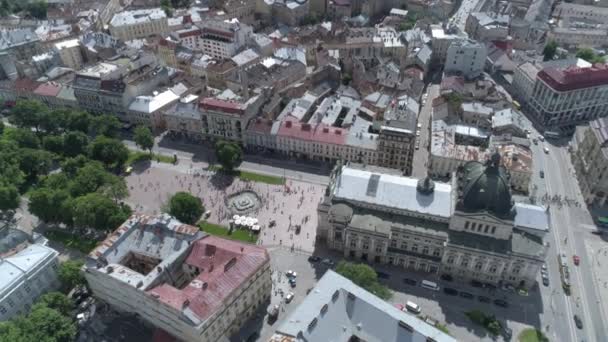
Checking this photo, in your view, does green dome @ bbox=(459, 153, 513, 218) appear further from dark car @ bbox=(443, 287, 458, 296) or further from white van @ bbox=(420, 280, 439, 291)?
dark car @ bbox=(443, 287, 458, 296)

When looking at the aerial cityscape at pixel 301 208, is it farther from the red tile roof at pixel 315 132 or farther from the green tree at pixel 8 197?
the green tree at pixel 8 197

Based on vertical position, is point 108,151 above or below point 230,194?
above

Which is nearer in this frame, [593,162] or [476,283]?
[476,283]

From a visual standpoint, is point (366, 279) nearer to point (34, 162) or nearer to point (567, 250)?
point (567, 250)

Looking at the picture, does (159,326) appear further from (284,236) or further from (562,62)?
(562,62)

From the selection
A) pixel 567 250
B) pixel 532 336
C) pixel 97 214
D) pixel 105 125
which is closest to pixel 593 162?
pixel 567 250

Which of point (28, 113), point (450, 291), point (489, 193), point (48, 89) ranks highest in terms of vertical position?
point (489, 193)

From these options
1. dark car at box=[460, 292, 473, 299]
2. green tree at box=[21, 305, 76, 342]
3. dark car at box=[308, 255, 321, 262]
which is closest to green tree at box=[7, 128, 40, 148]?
green tree at box=[21, 305, 76, 342]
